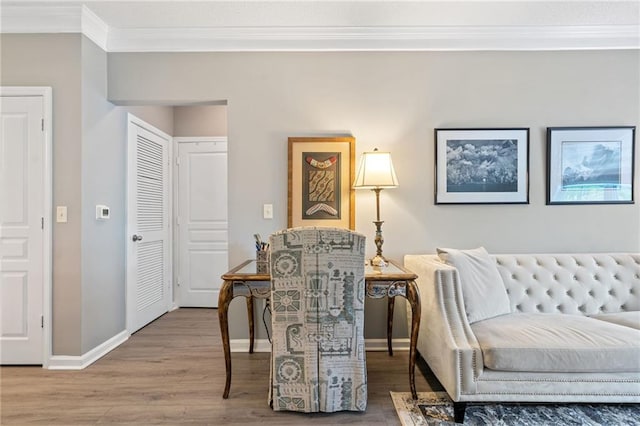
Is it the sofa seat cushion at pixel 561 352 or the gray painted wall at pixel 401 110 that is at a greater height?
the gray painted wall at pixel 401 110

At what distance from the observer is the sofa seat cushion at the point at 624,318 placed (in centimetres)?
210

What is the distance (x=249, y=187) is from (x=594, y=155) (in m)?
2.82

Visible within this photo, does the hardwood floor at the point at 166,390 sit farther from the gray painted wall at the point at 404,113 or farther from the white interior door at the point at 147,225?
the white interior door at the point at 147,225

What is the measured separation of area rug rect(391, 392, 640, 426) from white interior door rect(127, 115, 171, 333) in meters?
2.57

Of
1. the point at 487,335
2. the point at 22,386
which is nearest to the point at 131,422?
the point at 22,386

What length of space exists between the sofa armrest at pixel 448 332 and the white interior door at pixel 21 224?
273 cm

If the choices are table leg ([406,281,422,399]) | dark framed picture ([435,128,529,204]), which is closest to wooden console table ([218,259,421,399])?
table leg ([406,281,422,399])

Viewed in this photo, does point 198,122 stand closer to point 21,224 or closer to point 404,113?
point 21,224

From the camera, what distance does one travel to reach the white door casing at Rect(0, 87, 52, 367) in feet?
8.09

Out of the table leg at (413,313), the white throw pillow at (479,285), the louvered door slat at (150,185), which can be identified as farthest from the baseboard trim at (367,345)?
the louvered door slat at (150,185)

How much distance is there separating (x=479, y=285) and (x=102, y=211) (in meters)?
2.85

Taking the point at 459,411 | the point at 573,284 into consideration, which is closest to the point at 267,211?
the point at 459,411

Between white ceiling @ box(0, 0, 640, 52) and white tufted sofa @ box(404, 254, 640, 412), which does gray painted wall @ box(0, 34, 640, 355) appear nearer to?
white ceiling @ box(0, 0, 640, 52)

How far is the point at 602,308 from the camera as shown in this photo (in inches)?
95.4
